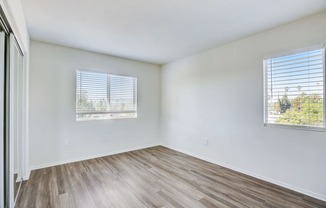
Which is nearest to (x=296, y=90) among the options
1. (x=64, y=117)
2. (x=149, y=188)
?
(x=149, y=188)

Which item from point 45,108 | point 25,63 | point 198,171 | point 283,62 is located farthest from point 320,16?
point 45,108

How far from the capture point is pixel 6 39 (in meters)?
1.75

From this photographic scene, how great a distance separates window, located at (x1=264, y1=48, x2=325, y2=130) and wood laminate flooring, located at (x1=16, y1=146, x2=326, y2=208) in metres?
1.03

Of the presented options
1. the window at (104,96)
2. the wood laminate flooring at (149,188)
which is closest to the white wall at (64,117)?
the window at (104,96)

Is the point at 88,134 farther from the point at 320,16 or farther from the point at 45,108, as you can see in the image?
the point at 320,16

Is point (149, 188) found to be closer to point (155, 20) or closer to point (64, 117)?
point (64, 117)

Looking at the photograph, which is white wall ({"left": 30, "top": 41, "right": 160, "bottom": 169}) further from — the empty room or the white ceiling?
the white ceiling

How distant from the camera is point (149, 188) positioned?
245 cm

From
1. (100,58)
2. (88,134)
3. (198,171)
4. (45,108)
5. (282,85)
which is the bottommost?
(198,171)

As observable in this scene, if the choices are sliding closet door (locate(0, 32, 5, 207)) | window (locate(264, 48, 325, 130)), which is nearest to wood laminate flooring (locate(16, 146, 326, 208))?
sliding closet door (locate(0, 32, 5, 207))

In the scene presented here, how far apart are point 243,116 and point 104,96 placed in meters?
3.00

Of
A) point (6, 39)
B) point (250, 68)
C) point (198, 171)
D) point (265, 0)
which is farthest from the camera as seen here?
point (198, 171)

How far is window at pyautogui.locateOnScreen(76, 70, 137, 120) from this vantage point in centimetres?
361

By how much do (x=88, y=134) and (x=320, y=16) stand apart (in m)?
4.38
